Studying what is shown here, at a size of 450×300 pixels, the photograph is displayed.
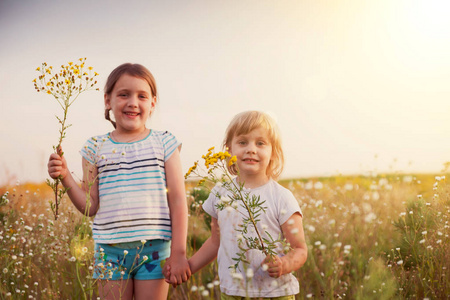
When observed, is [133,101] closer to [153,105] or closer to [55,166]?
A: [153,105]

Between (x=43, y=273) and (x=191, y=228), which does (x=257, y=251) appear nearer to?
(x=191, y=228)

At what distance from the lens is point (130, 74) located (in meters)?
3.25

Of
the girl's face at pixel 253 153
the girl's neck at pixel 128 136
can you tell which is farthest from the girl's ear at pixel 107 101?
the girl's face at pixel 253 153

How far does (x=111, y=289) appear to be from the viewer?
9.86 feet

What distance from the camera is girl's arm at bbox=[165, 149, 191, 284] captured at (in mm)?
2912

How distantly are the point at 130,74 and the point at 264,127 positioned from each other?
3.71 feet

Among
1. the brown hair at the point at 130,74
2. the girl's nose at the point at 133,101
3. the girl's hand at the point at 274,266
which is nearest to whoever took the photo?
the girl's hand at the point at 274,266

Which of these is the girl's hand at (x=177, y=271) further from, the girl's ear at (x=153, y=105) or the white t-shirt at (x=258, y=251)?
the girl's ear at (x=153, y=105)

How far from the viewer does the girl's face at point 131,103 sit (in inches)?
125

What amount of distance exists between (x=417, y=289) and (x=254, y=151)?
1.96m

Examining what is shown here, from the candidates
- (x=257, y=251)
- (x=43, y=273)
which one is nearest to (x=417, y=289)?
(x=257, y=251)

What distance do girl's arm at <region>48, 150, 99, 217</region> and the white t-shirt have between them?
92 centimetres

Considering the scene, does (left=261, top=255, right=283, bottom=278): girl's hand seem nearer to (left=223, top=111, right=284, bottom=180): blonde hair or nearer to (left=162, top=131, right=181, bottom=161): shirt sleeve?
(left=223, top=111, right=284, bottom=180): blonde hair

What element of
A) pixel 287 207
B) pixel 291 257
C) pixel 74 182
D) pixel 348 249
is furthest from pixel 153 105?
pixel 348 249
